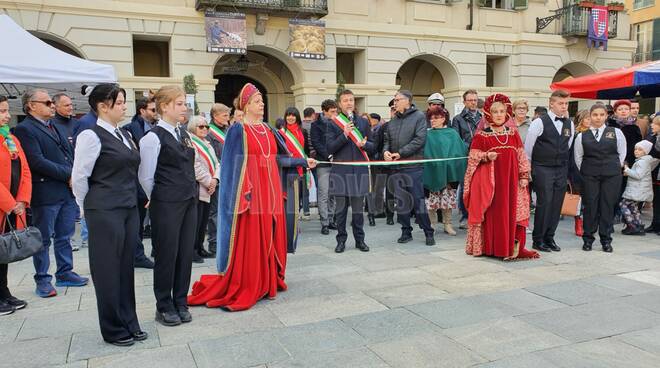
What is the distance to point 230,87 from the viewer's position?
19.3m

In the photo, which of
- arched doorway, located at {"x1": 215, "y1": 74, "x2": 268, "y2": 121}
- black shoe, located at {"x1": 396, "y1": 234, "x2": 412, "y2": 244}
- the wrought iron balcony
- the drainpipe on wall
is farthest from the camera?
arched doorway, located at {"x1": 215, "y1": 74, "x2": 268, "y2": 121}

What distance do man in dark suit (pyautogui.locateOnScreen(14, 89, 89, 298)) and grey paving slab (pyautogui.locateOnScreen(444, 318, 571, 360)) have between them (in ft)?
12.3

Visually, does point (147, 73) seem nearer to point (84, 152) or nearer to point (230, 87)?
point (230, 87)

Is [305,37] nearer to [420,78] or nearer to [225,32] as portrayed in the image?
[225,32]

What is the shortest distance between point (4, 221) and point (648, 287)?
576cm

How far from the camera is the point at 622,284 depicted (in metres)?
4.98

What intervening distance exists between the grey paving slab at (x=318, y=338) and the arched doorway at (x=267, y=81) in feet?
50.5

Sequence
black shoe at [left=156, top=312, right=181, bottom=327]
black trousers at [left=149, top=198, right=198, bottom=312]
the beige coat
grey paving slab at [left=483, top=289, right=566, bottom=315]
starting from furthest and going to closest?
the beige coat, grey paving slab at [left=483, top=289, right=566, bottom=315], black shoe at [left=156, top=312, right=181, bottom=327], black trousers at [left=149, top=198, right=198, bottom=312]

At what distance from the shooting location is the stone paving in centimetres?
337

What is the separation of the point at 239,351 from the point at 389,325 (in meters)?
1.15

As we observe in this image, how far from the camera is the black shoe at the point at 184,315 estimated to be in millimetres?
4062

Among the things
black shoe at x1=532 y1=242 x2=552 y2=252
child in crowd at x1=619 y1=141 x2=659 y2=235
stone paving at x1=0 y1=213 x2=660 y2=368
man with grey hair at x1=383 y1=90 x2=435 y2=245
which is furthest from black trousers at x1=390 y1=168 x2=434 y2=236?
child in crowd at x1=619 y1=141 x2=659 y2=235

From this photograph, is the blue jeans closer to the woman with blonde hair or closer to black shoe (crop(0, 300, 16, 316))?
black shoe (crop(0, 300, 16, 316))

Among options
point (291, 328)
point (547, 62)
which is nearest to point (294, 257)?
point (291, 328)
